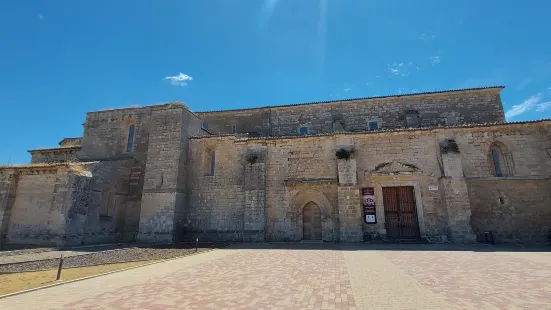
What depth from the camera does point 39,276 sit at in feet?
25.0

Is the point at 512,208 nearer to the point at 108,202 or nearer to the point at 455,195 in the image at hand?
the point at 455,195

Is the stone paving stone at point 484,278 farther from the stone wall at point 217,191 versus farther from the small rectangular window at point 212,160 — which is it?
the small rectangular window at point 212,160

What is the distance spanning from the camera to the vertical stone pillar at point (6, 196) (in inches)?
595

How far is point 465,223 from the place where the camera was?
14.3 m

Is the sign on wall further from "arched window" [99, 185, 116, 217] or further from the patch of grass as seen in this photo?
"arched window" [99, 185, 116, 217]

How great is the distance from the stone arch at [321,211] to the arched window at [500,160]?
31.7ft

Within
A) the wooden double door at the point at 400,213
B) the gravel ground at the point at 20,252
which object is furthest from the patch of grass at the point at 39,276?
the wooden double door at the point at 400,213

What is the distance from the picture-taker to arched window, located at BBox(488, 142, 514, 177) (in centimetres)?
1539

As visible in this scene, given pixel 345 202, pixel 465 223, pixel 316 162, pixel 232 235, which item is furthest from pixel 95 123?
pixel 465 223

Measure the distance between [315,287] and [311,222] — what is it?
10.9m

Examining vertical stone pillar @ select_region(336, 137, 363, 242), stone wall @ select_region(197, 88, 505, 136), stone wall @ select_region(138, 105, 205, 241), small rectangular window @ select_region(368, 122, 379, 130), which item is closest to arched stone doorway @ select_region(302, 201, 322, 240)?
vertical stone pillar @ select_region(336, 137, 363, 242)

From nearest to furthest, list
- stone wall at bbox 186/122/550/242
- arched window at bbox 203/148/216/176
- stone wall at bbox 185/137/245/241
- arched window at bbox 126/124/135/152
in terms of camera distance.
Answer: stone wall at bbox 186/122/550/242
stone wall at bbox 185/137/245/241
arched window at bbox 203/148/216/176
arched window at bbox 126/124/135/152

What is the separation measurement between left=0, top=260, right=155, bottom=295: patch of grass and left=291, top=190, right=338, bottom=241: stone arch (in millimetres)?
9771

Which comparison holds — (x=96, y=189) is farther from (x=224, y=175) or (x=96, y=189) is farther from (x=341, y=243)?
(x=341, y=243)
